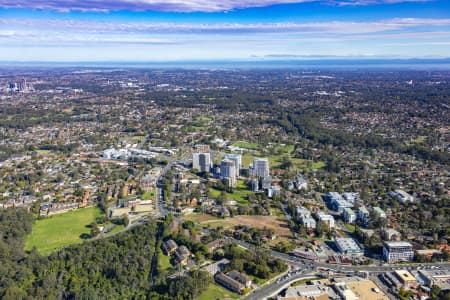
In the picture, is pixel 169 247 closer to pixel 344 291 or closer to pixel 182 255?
pixel 182 255

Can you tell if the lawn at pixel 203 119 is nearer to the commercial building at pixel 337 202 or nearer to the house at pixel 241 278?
the commercial building at pixel 337 202

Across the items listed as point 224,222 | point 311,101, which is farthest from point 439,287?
point 311,101

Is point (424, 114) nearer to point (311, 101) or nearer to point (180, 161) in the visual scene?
point (311, 101)

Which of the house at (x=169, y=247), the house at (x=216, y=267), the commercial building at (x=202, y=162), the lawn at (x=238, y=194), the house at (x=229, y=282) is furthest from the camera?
the commercial building at (x=202, y=162)

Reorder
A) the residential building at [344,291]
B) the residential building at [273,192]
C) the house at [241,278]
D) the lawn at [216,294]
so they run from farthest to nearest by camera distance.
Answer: the residential building at [273,192]
the house at [241,278]
the lawn at [216,294]
the residential building at [344,291]

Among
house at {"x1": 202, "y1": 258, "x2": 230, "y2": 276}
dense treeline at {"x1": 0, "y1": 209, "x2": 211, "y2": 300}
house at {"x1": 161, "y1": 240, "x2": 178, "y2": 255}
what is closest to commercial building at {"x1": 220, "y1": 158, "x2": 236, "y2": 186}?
dense treeline at {"x1": 0, "y1": 209, "x2": 211, "y2": 300}

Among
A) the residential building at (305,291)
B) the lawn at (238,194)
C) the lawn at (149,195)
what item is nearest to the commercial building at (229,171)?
the lawn at (238,194)

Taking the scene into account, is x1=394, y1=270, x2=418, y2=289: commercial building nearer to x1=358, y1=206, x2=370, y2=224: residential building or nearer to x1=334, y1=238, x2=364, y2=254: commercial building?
x1=334, y1=238, x2=364, y2=254: commercial building
